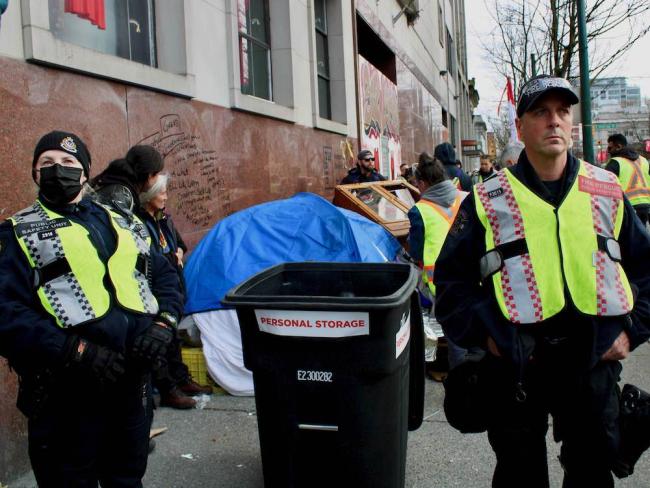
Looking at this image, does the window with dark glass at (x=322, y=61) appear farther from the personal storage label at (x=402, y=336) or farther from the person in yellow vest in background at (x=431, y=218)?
the personal storage label at (x=402, y=336)

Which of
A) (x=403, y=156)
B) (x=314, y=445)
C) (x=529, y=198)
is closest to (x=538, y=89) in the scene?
(x=529, y=198)

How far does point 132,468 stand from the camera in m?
2.85

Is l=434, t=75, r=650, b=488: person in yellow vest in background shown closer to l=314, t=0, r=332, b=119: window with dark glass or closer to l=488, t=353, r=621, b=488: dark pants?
l=488, t=353, r=621, b=488: dark pants

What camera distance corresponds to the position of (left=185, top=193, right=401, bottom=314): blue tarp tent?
549cm

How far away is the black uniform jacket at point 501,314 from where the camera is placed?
7.97 ft

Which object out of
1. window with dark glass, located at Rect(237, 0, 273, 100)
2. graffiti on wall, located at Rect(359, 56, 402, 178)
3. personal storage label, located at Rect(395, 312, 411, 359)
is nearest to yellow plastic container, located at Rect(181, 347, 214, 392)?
personal storage label, located at Rect(395, 312, 411, 359)

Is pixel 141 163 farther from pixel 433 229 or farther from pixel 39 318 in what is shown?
pixel 433 229

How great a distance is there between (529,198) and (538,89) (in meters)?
0.41

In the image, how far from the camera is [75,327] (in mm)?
2559

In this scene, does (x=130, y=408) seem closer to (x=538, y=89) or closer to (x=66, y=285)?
(x=66, y=285)

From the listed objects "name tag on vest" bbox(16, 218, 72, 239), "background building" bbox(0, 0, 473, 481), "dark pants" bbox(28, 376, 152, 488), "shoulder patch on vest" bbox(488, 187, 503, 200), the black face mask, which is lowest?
"dark pants" bbox(28, 376, 152, 488)

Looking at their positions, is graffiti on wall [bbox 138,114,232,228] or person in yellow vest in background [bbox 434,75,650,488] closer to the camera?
person in yellow vest in background [bbox 434,75,650,488]

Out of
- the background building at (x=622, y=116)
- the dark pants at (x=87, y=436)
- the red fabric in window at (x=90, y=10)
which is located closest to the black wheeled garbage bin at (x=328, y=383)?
the dark pants at (x=87, y=436)

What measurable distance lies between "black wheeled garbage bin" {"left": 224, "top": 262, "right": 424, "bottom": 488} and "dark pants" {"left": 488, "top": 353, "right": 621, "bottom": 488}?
50 centimetres
